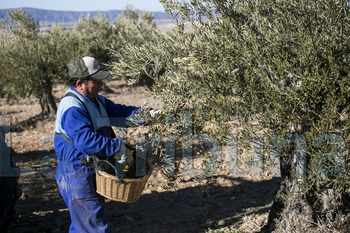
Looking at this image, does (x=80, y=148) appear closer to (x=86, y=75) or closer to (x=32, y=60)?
(x=86, y=75)

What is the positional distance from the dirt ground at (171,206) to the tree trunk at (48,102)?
5.28 m

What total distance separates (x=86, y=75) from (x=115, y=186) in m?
1.19

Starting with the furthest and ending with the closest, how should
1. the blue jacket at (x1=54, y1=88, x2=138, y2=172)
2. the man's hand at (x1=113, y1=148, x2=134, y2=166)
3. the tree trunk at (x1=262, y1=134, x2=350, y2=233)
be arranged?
the tree trunk at (x1=262, y1=134, x2=350, y2=233) → the man's hand at (x1=113, y1=148, x2=134, y2=166) → the blue jacket at (x1=54, y1=88, x2=138, y2=172)

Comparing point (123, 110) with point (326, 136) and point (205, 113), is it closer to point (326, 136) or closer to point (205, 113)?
point (205, 113)

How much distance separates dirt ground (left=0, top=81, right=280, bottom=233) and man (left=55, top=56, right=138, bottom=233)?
0.96m

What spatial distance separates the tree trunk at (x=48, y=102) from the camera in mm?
14324

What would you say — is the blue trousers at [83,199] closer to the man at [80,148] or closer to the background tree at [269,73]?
the man at [80,148]

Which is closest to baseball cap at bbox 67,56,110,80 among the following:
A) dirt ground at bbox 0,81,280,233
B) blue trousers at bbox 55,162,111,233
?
blue trousers at bbox 55,162,111,233

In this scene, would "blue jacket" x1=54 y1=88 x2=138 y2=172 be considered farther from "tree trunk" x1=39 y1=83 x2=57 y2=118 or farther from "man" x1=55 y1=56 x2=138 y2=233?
"tree trunk" x1=39 y1=83 x2=57 y2=118

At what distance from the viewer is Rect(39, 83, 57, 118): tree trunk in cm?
1432

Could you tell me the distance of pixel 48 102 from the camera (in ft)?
48.1

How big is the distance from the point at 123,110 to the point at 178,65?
0.90 m

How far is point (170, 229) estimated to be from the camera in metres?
5.49

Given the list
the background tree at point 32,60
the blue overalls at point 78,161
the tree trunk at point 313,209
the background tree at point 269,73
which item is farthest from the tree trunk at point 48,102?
the tree trunk at point 313,209
